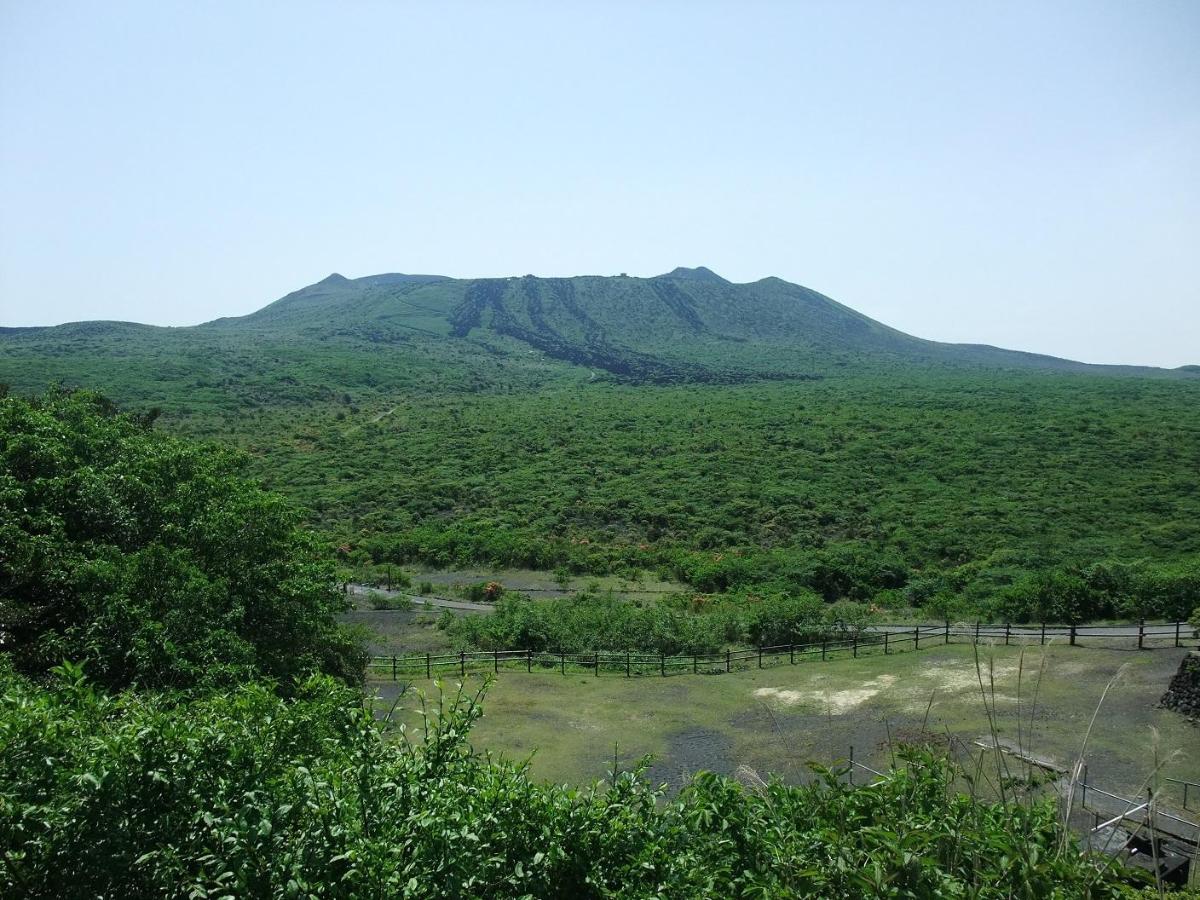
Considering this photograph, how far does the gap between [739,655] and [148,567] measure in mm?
17838

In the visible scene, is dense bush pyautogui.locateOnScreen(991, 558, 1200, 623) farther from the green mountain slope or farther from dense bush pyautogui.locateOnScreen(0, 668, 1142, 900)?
the green mountain slope

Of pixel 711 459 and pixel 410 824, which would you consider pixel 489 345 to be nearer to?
pixel 711 459

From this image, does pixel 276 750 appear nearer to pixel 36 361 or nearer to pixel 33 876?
pixel 33 876

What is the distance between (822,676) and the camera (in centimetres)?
2205

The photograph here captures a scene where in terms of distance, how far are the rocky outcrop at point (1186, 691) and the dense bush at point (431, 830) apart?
1516 centimetres

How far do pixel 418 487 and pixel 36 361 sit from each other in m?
62.5

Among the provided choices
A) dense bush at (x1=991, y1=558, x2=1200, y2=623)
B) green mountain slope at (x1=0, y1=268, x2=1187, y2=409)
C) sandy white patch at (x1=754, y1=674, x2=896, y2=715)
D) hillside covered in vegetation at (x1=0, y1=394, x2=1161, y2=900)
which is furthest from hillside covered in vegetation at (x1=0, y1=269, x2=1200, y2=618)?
hillside covered in vegetation at (x1=0, y1=394, x2=1161, y2=900)

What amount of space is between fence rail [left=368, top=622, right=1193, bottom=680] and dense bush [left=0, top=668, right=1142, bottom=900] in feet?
56.7

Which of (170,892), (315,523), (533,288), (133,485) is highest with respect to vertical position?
(533,288)

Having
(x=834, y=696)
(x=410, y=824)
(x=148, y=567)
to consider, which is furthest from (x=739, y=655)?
(x=410, y=824)

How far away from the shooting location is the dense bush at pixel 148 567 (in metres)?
11.8

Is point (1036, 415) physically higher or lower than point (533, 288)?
lower

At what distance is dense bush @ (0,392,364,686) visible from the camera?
1177 centimetres

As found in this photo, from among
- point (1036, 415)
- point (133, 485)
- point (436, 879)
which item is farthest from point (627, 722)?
point (1036, 415)
